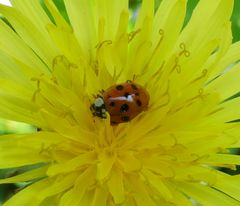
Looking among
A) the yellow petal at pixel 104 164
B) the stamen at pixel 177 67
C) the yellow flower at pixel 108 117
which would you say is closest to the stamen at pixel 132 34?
the yellow flower at pixel 108 117

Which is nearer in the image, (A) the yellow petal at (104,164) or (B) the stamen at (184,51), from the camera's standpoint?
(A) the yellow petal at (104,164)

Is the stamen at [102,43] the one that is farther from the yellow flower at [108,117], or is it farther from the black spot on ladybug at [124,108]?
the black spot on ladybug at [124,108]

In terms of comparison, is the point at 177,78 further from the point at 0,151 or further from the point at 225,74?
Answer: the point at 0,151

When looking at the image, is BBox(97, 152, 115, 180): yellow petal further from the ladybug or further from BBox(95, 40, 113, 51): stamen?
BBox(95, 40, 113, 51): stamen

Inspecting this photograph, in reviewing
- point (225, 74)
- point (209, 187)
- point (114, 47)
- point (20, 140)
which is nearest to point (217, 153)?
point (209, 187)

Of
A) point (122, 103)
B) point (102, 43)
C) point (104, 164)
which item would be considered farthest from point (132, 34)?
point (104, 164)

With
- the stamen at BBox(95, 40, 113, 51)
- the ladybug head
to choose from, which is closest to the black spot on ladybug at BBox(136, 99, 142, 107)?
the ladybug head
